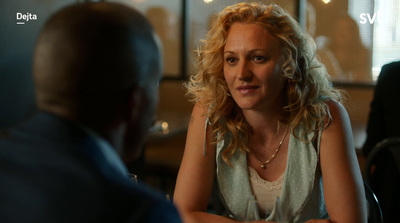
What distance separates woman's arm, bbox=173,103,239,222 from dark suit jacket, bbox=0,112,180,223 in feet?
3.09

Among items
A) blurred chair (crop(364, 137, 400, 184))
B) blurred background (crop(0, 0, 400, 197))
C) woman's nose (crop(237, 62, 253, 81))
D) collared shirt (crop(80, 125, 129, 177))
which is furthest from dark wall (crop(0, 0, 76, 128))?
collared shirt (crop(80, 125, 129, 177))

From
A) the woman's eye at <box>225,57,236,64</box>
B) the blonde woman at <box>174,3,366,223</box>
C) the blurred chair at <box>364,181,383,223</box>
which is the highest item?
the woman's eye at <box>225,57,236,64</box>

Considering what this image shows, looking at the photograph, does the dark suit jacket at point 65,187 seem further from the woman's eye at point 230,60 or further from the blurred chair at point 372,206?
the blurred chair at point 372,206

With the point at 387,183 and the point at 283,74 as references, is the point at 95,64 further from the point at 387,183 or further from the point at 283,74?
the point at 387,183

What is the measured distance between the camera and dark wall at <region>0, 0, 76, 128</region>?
2.39 m

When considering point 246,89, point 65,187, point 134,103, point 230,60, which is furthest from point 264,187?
point 65,187

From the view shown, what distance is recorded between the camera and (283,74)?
65.2 inches

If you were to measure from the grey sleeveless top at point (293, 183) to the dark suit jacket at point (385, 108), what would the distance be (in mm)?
1087

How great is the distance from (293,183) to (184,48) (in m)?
3.49

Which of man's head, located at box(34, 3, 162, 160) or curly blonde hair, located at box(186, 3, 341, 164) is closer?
man's head, located at box(34, 3, 162, 160)

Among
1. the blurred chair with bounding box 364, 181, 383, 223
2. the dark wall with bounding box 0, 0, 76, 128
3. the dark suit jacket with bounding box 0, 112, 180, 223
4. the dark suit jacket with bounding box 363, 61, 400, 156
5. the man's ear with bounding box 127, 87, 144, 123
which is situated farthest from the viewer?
the dark suit jacket with bounding box 363, 61, 400, 156

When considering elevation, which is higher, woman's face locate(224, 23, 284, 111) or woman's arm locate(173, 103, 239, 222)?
woman's face locate(224, 23, 284, 111)

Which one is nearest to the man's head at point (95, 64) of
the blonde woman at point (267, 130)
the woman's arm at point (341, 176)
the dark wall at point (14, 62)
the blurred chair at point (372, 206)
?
the blonde woman at point (267, 130)

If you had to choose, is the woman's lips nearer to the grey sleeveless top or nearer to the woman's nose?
the woman's nose
